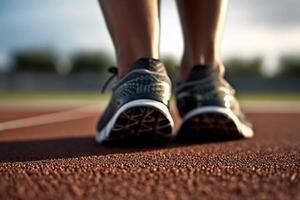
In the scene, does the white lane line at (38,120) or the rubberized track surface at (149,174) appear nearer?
the rubberized track surface at (149,174)

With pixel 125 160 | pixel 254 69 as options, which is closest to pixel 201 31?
pixel 125 160

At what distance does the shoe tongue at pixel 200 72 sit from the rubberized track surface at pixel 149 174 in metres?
0.34

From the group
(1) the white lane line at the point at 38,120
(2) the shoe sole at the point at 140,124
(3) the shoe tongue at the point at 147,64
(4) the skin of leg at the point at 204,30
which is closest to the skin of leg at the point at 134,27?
(3) the shoe tongue at the point at 147,64

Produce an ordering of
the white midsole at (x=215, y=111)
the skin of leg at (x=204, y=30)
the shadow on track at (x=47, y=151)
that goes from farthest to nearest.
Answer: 1. the skin of leg at (x=204, y=30)
2. the white midsole at (x=215, y=111)
3. the shadow on track at (x=47, y=151)

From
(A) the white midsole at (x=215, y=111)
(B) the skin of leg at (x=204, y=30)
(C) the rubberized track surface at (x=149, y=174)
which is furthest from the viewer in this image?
(B) the skin of leg at (x=204, y=30)

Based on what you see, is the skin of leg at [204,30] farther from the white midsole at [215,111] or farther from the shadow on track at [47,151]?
the shadow on track at [47,151]

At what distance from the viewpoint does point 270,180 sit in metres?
0.87

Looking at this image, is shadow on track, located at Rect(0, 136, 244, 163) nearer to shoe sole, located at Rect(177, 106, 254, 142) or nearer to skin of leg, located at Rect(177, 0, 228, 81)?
shoe sole, located at Rect(177, 106, 254, 142)

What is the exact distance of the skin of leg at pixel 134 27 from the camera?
4.75 feet

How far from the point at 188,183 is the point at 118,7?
76cm

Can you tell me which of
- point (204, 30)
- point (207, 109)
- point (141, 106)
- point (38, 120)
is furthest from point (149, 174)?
point (38, 120)

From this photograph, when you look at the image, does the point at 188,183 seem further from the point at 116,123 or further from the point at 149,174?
the point at 116,123

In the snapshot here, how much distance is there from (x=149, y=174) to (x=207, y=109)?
2.27 ft

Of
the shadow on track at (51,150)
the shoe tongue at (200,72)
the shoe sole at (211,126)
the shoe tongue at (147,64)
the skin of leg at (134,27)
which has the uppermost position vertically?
the skin of leg at (134,27)
